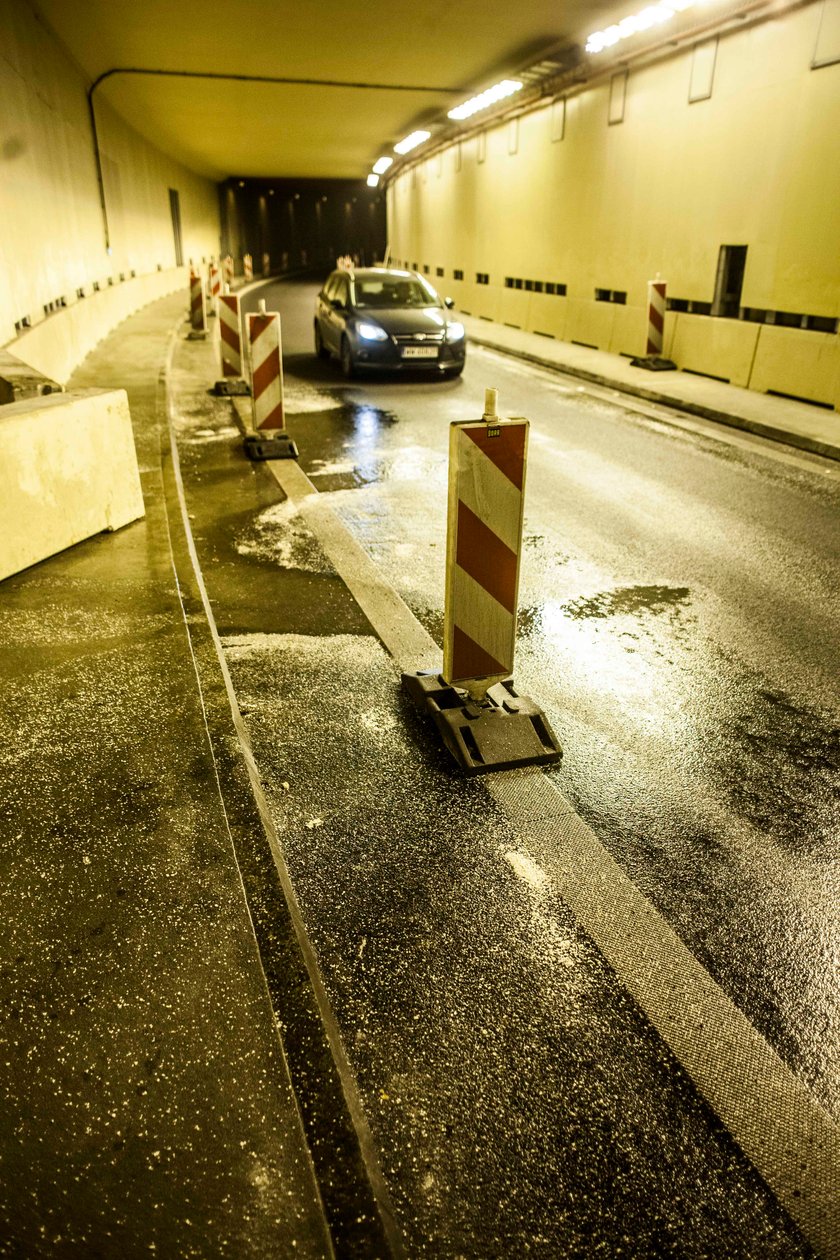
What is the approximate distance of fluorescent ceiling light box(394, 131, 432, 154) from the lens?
25900 millimetres

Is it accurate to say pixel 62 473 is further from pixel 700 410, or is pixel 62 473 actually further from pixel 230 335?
pixel 700 410

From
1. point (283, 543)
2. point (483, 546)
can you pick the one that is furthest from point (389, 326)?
point (483, 546)

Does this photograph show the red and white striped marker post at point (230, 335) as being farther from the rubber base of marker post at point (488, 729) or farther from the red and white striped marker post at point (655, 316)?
the rubber base of marker post at point (488, 729)

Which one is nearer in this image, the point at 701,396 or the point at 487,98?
the point at 701,396

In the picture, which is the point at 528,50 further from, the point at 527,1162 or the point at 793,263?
the point at 527,1162

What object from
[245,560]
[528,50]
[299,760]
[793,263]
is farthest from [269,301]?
[299,760]

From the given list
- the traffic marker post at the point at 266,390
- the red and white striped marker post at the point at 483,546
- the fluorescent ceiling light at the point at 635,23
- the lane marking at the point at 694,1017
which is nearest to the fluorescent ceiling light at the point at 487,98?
the fluorescent ceiling light at the point at 635,23

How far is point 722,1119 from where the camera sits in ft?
6.84

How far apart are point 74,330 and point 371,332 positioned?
4.80 metres

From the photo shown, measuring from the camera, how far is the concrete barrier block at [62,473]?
4.77m

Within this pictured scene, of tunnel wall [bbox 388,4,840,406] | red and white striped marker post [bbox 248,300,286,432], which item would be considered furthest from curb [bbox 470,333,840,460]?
red and white striped marker post [bbox 248,300,286,432]

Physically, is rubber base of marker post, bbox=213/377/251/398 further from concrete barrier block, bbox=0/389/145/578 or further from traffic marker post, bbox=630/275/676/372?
traffic marker post, bbox=630/275/676/372

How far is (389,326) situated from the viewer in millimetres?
12680

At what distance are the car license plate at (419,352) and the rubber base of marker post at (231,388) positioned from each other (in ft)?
7.81
